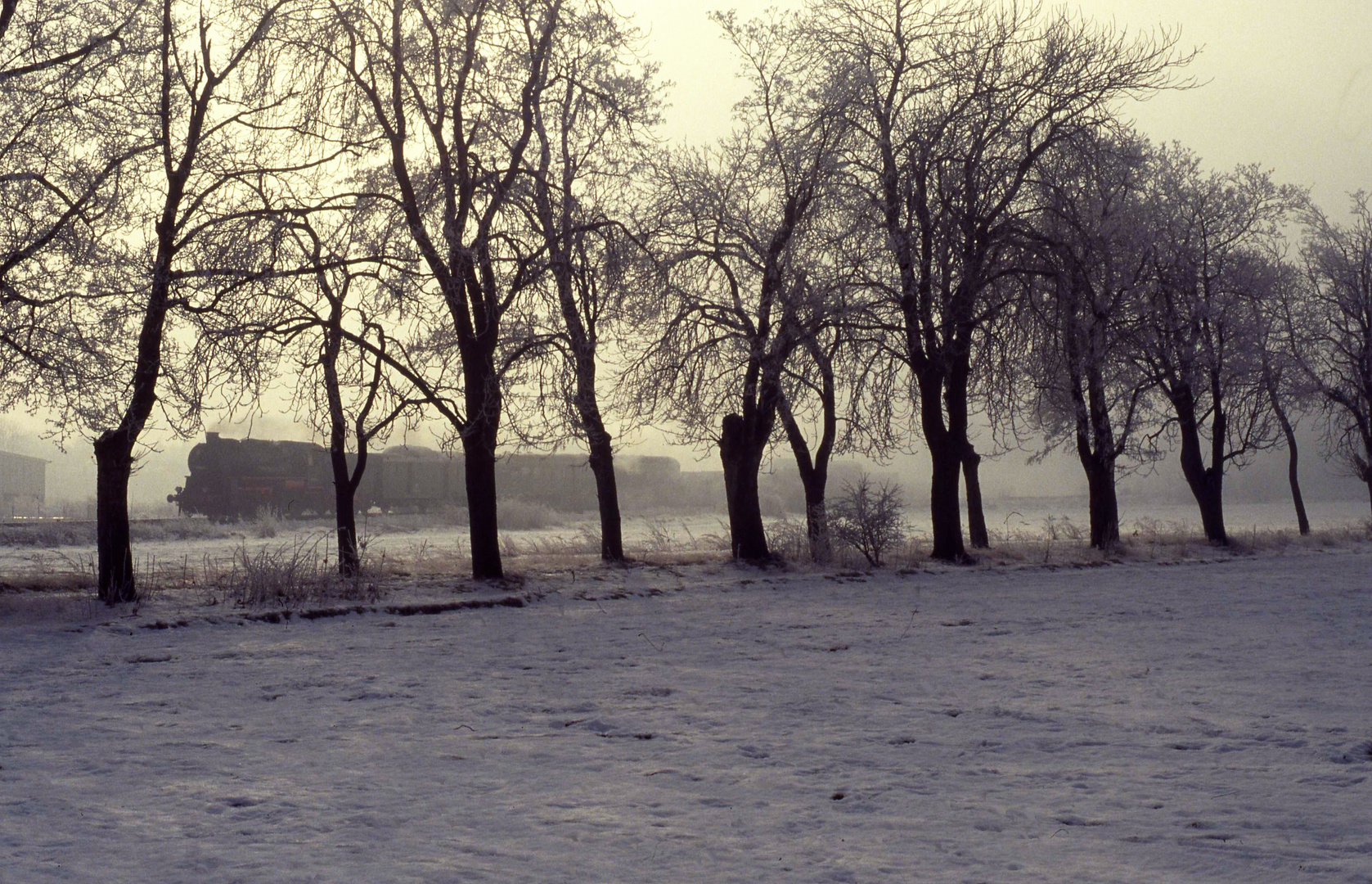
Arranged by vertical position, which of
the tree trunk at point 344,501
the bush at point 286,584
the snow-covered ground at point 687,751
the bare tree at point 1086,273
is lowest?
the snow-covered ground at point 687,751

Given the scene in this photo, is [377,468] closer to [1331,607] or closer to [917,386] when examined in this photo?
[917,386]

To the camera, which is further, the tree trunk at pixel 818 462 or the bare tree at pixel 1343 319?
the bare tree at pixel 1343 319

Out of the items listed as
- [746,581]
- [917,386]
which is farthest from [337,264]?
[917,386]

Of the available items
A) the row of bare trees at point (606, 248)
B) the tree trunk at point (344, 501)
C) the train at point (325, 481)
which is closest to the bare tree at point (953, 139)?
the row of bare trees at point (606, 248)

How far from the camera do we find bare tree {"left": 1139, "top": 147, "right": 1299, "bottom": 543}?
75.6 feet

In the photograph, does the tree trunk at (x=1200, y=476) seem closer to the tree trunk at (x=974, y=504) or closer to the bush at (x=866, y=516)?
the tree trunk at (x=974, y=504)

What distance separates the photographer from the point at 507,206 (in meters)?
15.4

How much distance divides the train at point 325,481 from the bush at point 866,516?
57.1 feet

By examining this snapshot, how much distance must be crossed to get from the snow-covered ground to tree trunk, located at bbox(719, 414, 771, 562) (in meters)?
7.91

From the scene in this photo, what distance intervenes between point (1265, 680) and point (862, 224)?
1227 centimetres

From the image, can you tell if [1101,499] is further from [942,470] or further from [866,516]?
[866,516]

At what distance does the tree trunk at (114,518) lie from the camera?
12.3m

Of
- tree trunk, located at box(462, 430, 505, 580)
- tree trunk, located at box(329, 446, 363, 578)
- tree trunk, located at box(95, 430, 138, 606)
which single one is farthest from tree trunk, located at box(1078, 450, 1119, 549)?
tree trunk, located at box(95, 430, 138, 606)

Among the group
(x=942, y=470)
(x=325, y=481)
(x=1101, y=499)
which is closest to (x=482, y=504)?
(x=942, y=470)
